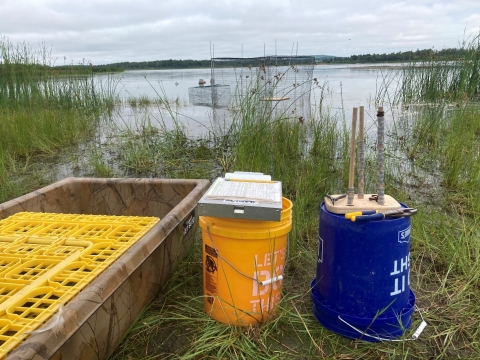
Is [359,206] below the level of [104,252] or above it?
above

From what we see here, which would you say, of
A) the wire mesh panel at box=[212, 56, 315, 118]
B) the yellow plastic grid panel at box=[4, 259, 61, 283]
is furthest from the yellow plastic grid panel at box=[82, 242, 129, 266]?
the wire mesh panel at box=[212, 56, 315, 118]

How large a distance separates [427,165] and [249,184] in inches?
104

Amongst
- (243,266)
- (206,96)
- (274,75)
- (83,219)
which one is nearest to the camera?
(243,266)

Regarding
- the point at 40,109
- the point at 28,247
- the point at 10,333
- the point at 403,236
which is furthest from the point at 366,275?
the point at 40,109

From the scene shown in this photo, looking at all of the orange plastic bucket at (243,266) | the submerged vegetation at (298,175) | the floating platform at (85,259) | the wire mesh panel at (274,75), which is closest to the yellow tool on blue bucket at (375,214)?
the orange plastic bucket at (243,266)

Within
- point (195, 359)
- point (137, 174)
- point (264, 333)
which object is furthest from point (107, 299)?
point (137, 174)

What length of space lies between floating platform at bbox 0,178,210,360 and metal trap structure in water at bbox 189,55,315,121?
3.95ft

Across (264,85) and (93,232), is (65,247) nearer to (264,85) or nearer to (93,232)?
(93,232)

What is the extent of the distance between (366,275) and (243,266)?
1.44 feet

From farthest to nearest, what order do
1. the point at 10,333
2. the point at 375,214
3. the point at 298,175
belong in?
the point at 298,175, the point at 375,214, the point at 10,333

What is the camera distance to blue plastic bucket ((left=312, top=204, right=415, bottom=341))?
4.69 ft

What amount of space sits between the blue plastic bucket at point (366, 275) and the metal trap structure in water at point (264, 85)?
182 cm

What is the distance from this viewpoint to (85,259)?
1557mm

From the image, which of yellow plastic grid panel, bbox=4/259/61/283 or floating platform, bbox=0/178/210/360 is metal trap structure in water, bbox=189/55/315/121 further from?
yellow plastic grid panel, bbox=4/259/61/283
